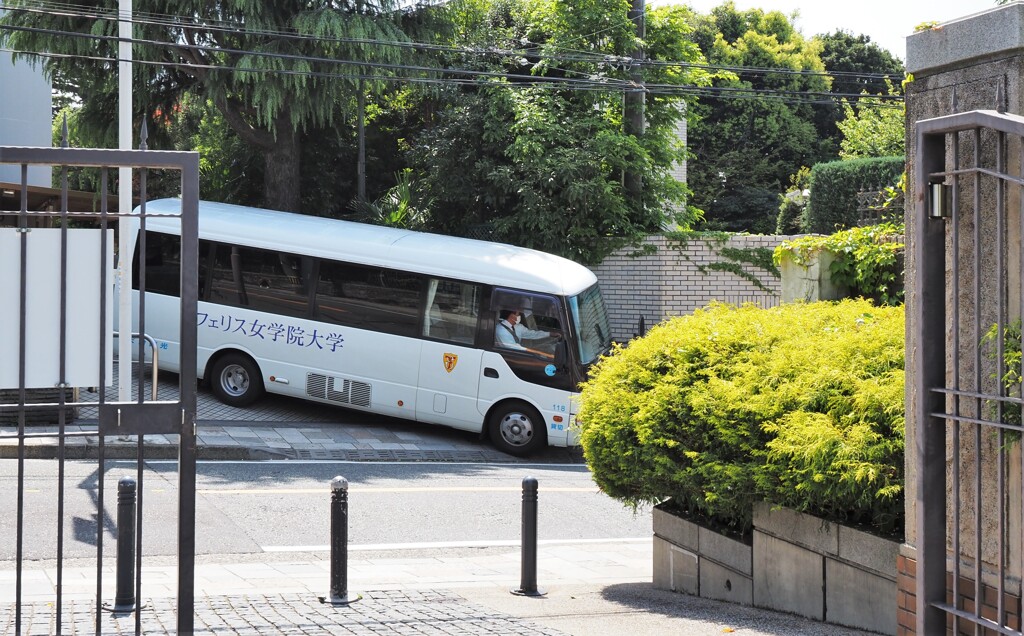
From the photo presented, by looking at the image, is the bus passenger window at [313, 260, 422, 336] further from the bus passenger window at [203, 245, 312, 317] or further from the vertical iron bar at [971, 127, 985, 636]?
the vertical iron bar at [971, 127, 985, 636]

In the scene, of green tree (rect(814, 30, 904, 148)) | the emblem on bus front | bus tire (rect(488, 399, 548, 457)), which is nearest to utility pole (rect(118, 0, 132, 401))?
the emblem on bus front

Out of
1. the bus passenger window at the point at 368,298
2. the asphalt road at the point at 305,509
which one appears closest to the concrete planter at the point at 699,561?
the asphalt road at the point at 305,509

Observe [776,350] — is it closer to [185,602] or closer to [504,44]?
[185,602]

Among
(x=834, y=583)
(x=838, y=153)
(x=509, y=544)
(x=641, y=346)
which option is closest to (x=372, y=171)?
(x=509, y=544)

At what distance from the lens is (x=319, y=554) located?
9.14 metres

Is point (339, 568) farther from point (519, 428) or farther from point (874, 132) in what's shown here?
point (874, 132)

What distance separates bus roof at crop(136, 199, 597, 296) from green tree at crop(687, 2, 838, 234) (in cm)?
3020

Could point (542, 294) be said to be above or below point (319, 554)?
above

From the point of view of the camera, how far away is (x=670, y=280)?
2009 cm

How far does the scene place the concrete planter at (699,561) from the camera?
6965 mm

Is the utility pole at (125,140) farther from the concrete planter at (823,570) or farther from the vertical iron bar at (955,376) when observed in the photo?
the vertical iron bar at (955,376)

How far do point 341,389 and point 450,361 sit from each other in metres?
1.70

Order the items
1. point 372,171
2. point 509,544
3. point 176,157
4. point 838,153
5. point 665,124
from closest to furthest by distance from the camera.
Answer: point 176,157
point 509,544
point 665,124
point 372,171
point 838,153

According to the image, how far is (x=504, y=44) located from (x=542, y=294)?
9.32 meters
